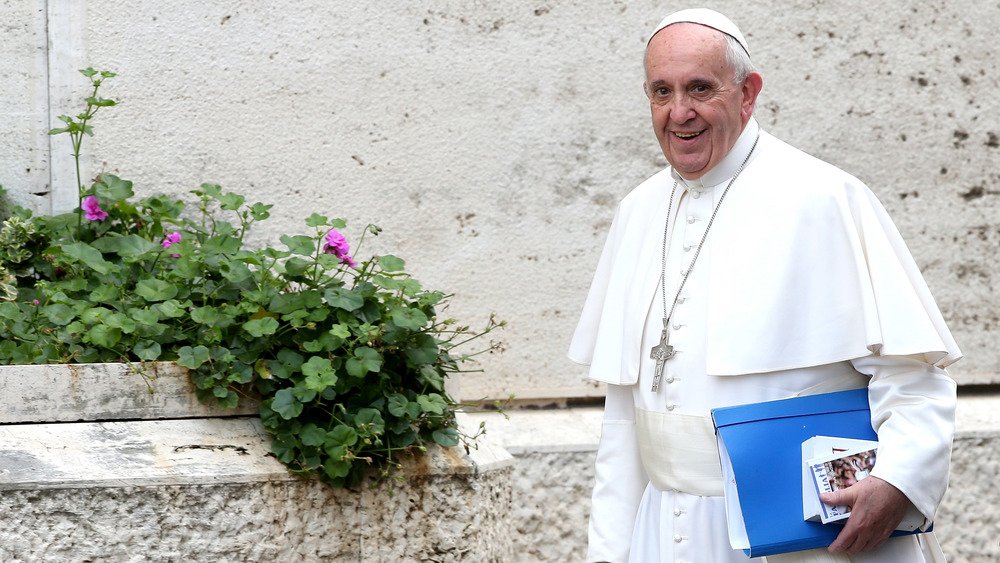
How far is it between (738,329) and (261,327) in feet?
3.83

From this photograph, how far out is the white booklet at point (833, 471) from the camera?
172cm

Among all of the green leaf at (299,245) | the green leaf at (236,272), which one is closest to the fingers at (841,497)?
the green leaf at (299,245)

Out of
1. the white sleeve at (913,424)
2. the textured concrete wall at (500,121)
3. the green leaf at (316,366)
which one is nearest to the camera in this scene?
the white sleeve at (913,424)

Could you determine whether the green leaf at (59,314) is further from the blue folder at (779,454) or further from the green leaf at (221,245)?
the blue folder at (779,454)

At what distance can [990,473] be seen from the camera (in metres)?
3.43

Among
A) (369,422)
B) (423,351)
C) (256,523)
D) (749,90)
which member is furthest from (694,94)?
(256,523)

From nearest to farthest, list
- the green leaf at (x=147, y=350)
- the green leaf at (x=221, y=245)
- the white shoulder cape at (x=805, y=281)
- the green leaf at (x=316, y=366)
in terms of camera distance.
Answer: the white shoulder cape at (x=805, y=281) < the green leaf at (x=316, y=366) < the green leaf at (x=147, y=350) < the green leaf at (x=221, y=245)

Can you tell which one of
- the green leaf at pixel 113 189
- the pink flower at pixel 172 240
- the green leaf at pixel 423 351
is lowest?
the green leaf at pixel 423 351

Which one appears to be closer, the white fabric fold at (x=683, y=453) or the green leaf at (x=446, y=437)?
the white fabric fold at (x=683, y=453)

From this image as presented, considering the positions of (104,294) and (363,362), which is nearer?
(363,362)

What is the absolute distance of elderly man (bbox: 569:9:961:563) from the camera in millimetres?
1762

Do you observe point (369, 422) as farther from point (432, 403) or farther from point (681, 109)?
point (681, 109)

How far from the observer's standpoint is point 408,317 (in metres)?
2.46

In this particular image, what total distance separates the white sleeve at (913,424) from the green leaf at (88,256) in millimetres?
1960
